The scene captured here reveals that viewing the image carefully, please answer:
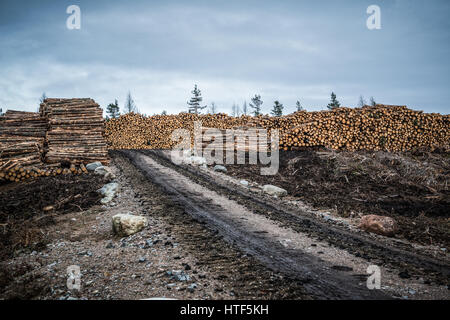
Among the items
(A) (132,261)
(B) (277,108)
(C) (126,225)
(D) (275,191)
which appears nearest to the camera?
(A) (132,261)

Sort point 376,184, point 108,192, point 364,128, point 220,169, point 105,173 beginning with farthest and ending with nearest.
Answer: point 364,128 < point 220,169 < point 105,173 < point 376,184 < point 108,192

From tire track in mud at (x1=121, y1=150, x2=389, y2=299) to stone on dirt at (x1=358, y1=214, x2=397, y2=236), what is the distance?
2190 millimetres

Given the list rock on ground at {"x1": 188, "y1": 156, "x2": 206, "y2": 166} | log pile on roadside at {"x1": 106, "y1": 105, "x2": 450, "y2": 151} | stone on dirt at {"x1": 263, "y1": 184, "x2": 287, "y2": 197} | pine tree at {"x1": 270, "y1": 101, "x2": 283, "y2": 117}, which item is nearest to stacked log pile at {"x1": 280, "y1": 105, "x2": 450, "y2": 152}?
log pile on roadside at {"x1": 106, "y1": 105, "x2": 450, "y2": 151}

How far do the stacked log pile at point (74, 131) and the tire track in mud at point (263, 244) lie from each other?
186 inches

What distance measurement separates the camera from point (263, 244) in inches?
158

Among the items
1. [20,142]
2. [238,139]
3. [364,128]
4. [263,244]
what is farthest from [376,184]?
[20,142]

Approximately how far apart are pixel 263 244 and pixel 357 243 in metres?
1.93

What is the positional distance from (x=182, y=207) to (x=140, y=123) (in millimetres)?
15410

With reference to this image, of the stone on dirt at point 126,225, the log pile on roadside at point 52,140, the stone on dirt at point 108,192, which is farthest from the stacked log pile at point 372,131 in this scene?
the log pile on roadside at point 52,140

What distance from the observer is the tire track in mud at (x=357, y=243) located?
339cm

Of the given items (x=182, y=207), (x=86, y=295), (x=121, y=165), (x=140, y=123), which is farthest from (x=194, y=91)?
(x=86, y=295)

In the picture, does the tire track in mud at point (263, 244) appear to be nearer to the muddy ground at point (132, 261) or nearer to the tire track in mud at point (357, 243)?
the muddy ground at point (132, 261)

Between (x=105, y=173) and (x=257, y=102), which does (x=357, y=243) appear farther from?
(x=257, y=102)
